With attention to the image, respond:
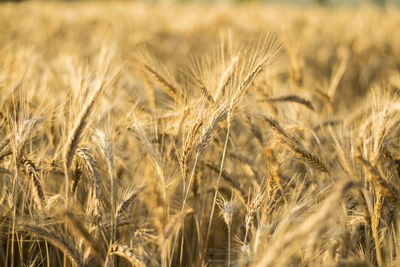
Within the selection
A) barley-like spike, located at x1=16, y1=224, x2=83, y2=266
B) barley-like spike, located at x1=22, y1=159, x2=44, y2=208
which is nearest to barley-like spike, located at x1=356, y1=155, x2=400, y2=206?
barley-like spike, located at x1=16, y1=224, x2=83, y2=266

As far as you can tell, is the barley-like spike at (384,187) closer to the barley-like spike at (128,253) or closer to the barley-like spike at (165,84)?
the barley-like spike at (128,253)

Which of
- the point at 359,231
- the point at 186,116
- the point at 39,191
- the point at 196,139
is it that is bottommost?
the point at 359,231

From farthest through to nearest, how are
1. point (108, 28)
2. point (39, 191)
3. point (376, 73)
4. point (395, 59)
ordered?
point (108, 28) → point (376, 73) → point (395, 59) → point (39, 191)

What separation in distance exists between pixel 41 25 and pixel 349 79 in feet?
18.0

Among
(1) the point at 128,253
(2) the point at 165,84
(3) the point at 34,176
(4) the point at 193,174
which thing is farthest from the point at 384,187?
(3) the point at 34,176

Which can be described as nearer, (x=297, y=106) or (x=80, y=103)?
(x=80, y=103)

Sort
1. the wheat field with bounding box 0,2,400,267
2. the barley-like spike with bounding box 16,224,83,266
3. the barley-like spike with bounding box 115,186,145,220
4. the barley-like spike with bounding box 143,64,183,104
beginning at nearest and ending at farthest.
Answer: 1. the barley-like spike with bounding box 16,224,83,266
2. the wheat field with bounding box 0,2,400,267
3. the barley-like spike with bounding box 115,186,145,220
4. the barley-like spike with bounding box 143,64,183,104

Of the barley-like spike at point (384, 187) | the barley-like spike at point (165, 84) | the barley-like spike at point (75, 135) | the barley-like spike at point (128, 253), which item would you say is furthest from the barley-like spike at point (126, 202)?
the barley-like spike at point (384, 187)

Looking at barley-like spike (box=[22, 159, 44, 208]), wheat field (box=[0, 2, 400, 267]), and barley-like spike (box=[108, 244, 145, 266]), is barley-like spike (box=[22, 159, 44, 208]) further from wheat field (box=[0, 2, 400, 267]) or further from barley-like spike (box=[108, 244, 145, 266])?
barley-like spike (box=[108, 244, 145, 266])

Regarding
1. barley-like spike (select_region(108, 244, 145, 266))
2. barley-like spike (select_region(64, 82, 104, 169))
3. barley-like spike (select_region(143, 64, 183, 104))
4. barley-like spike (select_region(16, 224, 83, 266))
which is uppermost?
barley-like spike (select_region(143, 64, 183, 104))

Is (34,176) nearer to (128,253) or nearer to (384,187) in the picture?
(128,253)

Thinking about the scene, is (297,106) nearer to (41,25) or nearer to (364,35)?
(364,35)

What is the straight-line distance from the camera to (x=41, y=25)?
6.09m

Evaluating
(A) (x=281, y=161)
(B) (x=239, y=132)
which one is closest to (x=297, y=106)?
(B) (x=239, y=132)
